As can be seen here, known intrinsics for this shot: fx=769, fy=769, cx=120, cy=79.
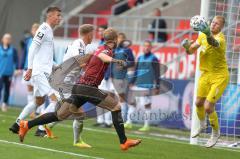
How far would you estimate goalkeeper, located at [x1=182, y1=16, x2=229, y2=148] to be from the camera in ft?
46.9

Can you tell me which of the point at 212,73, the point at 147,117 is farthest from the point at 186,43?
the point at 147,117

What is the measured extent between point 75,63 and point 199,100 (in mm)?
2553

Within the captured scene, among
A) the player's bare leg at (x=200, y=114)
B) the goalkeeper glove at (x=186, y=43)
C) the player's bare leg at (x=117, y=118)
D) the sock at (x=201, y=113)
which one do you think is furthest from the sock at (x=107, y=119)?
the player's bare leg at (x=117, y=118)

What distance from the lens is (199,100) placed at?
48.5 feet

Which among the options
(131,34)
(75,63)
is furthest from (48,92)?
(131,34)

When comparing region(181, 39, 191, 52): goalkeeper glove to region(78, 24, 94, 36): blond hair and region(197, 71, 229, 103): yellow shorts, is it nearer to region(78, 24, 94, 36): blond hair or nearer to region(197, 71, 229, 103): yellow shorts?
region(197, 71, 229, 103): yellow shorts

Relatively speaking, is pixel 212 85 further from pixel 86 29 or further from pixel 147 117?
pixel 147 117

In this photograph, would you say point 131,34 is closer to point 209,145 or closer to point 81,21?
point 81,21

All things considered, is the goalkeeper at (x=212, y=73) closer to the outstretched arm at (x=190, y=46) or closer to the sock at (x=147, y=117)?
the outstretched arm at (x=190, y=46)

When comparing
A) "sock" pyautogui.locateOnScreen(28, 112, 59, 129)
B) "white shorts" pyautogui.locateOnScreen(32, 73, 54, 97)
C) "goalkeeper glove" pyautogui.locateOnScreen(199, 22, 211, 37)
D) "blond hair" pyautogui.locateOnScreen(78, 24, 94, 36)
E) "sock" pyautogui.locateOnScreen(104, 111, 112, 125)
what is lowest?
"sock" pyautogui.locateOnScreen(104, 111, 112, 125)

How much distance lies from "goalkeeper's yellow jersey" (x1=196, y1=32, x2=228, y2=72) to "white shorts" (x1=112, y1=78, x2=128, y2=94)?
532 centimetres

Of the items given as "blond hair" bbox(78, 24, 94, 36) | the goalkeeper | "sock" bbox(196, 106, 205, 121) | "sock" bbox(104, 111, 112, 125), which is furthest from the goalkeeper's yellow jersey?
"sock" bbox(104, 111, 112, 125)

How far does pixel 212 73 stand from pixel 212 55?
0.36 m

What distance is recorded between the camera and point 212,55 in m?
14.4
